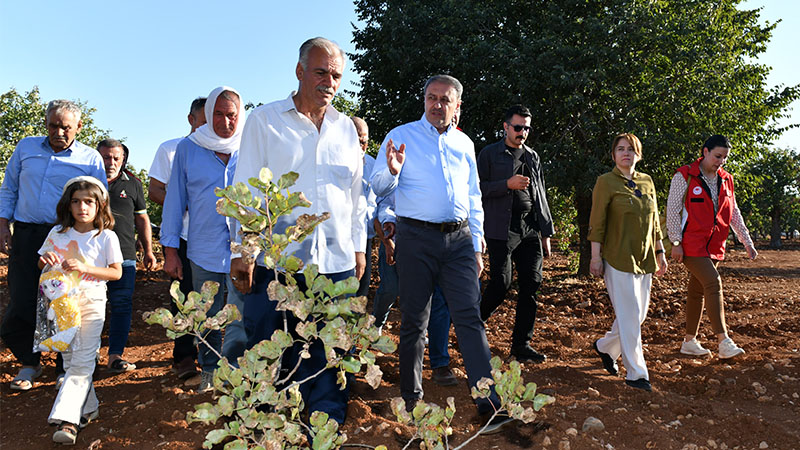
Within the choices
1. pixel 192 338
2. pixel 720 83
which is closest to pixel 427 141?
pixel 192 338

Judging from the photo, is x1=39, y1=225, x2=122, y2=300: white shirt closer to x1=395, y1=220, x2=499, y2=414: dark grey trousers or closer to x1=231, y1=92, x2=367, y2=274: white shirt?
x1=231, y1=92, x2=367, y2=274: white shirt

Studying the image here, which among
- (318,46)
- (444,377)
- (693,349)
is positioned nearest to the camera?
(318,46)

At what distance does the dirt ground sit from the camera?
139 inches

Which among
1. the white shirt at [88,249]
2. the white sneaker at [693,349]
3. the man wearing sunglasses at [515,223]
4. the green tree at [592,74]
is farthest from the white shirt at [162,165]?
the green tree at [592,74]

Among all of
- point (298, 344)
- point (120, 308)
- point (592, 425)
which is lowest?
point (592, 425)

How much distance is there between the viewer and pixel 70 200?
13.1 ft

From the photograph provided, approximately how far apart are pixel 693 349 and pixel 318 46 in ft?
15.4

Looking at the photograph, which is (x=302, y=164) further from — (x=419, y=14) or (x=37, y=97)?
(x=37, y=97)

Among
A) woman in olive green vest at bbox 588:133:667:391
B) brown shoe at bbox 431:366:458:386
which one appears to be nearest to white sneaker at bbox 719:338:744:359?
woman in olive green vest at bbox 588:133:667:391

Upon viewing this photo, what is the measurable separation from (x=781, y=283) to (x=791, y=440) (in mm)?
10496

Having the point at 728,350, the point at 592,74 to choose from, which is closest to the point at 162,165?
the point at 728,350

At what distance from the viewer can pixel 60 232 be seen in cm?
398

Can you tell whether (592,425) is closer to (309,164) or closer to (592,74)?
(309,164)

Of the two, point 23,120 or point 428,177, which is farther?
point 23,120
